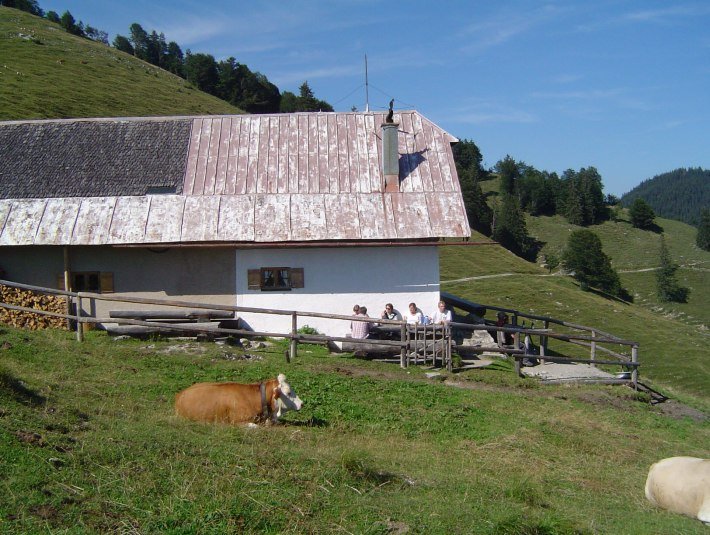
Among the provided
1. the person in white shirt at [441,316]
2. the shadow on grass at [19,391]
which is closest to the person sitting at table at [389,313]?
the person in white shirt at [441,316]

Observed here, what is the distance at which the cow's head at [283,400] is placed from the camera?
1066 cm

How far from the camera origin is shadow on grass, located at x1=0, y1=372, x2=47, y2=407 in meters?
8.89

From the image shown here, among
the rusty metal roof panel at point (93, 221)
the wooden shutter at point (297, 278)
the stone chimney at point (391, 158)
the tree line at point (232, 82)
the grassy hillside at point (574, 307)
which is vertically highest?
the tree line at point (232, 82)

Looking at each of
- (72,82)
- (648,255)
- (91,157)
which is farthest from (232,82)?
(91,157)

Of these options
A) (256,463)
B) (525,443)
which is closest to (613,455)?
(525,443)

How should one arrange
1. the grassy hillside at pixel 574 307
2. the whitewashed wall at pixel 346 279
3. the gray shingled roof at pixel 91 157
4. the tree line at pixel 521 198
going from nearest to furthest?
the whitewashed wall at pixel 346 279 < the gray shingled roof at pixel 91 157 < the grassy hillside at pixel 574 307 < the tree line at pixel 521 198

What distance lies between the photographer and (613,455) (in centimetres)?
1158

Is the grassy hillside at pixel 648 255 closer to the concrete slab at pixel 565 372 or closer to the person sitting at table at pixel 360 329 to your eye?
the concrete slab at pixel 565 372

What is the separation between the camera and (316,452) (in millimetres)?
8859

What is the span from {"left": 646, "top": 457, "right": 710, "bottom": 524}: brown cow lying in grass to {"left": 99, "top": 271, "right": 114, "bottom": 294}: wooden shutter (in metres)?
15.8

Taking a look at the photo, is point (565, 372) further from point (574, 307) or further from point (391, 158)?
point (574, 307)

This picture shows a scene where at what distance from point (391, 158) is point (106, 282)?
9.21 metres

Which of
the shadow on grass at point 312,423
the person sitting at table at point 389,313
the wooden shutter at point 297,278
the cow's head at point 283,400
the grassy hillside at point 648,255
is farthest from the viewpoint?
the grassy hillside at point 648,255

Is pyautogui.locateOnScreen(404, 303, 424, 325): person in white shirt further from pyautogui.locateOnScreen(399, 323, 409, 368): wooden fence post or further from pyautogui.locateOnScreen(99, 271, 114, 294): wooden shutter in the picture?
pyautogui.locateOnScreen(99, 271, 114, 294): wooden shutter
